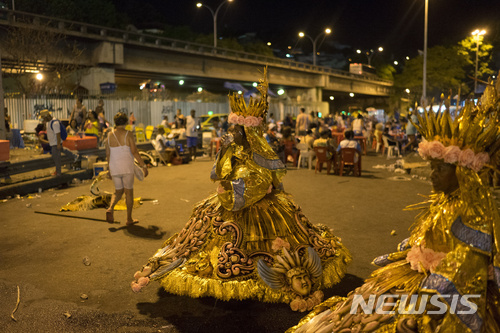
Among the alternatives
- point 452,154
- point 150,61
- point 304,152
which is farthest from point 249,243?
point 150,61

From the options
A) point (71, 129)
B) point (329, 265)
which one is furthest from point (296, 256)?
point (71, 129)

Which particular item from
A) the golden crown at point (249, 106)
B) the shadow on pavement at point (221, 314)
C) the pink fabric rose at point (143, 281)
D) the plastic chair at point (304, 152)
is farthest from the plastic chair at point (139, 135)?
the pink fabric rose at point (143, 281)

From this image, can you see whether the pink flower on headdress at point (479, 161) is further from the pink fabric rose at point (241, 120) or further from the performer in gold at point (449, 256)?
the pink fabric rose at point (241, 120)

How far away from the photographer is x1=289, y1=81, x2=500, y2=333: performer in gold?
248 cm

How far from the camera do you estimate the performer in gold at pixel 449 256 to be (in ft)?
8.14

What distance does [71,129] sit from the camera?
18859 mm

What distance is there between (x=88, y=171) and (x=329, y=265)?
10858 millimetres

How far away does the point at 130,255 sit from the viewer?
6426mm

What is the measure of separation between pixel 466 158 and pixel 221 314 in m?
2.80

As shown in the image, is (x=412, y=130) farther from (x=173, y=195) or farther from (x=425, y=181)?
(x=173, y=195)

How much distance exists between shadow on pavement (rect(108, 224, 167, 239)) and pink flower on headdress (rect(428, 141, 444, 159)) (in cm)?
530

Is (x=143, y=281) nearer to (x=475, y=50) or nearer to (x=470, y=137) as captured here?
(x=470, y=137)

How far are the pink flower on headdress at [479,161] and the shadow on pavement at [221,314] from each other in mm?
2296

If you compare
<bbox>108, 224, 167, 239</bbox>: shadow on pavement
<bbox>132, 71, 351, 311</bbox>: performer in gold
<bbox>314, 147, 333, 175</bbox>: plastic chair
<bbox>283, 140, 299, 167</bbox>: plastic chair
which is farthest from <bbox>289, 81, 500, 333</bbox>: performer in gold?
<bbox>283, 140, 299, 167</bbox>: plastic chair
